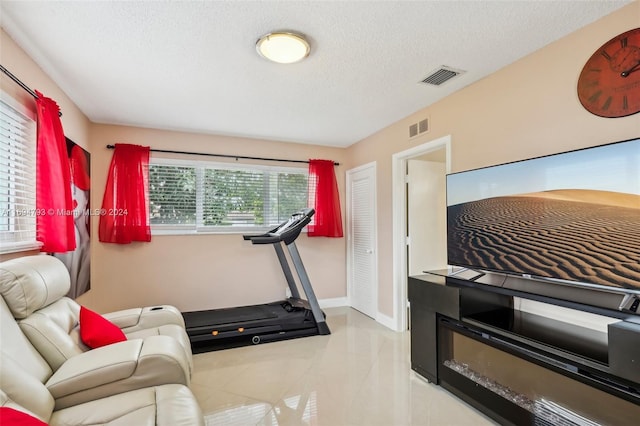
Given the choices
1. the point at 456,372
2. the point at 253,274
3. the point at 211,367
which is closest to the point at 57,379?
the point at 211,367

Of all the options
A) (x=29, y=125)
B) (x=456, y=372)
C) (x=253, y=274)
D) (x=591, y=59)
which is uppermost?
(x=591, y=59)

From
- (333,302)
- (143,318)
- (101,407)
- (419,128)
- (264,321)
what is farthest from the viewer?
(333,302)

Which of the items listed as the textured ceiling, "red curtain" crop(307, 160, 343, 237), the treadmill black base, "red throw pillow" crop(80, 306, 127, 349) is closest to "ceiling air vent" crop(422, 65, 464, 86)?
the textured ceiling

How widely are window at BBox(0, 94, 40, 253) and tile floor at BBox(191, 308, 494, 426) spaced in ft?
5.47

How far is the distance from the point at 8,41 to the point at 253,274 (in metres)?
3.22

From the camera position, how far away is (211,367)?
2.86m

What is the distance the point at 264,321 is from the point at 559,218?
9.49 feet

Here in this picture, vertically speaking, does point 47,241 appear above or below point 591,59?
below

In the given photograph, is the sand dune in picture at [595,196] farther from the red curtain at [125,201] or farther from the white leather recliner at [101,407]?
the red curtain at [125,201]

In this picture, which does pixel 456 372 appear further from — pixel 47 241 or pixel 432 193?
pixel 47 241

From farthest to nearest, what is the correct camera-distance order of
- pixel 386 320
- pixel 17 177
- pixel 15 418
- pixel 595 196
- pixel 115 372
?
1. pixel 386 320
2. pixel 17 177
3. pixel 595 196
4. pixel 115 372
5. pixel 15 418

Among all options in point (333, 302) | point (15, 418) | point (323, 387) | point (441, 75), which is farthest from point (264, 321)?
point (441, 75)

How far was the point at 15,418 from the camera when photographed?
98cm

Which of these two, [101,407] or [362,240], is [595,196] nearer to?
[101,407]
